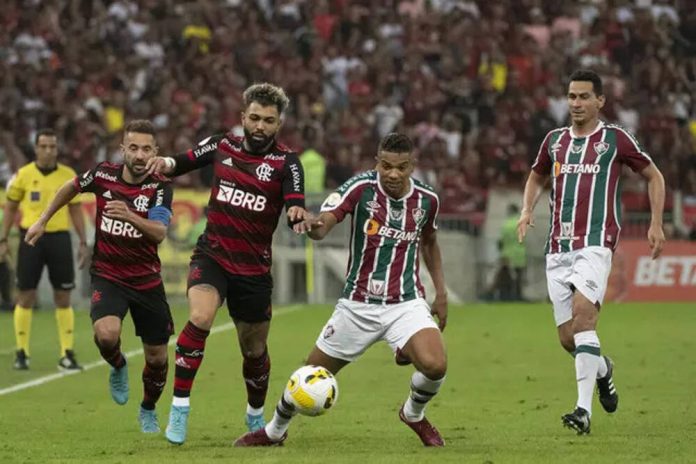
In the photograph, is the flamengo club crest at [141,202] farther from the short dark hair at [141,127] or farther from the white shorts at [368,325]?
the white shorts at [368,325]

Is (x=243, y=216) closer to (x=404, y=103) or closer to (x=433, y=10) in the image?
(x=404, y=103)

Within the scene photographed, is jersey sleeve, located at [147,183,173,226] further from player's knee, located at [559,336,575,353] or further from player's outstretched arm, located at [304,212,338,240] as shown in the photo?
player's knee, located at [559,336,575,353]

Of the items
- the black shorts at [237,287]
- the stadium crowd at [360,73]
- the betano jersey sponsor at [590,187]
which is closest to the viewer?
the black shorts at [237,287]

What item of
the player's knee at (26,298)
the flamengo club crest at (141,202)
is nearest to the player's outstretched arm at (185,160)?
the flamengo club crest at (141,202)

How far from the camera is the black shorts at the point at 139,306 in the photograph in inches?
435

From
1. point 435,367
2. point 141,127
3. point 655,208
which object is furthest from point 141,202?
point 655,208

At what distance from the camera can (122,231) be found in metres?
11.1

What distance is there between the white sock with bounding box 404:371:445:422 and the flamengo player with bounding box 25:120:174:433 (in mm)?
1943

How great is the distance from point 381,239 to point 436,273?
485 mm

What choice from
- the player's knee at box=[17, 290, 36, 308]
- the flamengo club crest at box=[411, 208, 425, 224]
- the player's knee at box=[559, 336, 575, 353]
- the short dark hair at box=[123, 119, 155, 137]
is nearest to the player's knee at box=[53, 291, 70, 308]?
the player's knee at box=[17, 290, 36, 308]

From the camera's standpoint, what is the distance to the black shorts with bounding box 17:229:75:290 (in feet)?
53.3

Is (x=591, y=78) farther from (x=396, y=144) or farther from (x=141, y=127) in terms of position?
(x=141, y=127)

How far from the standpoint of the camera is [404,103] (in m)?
29.2

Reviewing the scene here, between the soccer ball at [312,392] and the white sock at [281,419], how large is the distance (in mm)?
93
